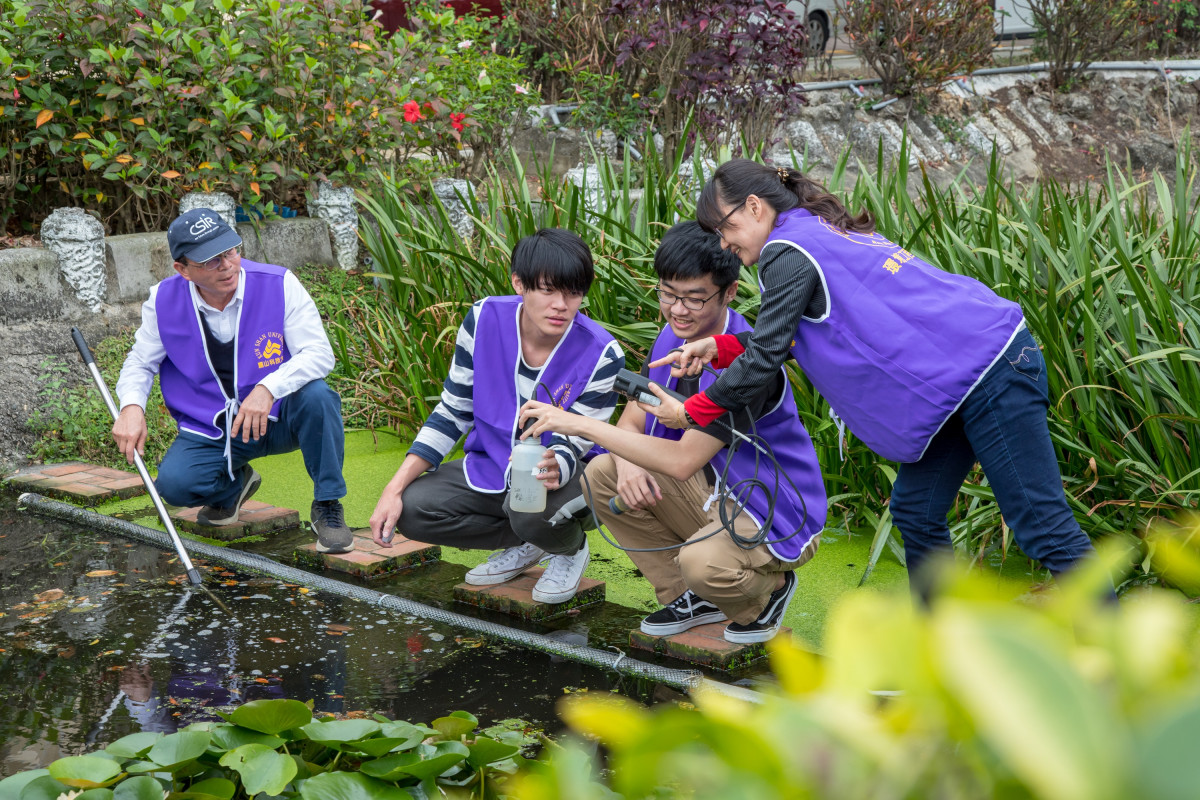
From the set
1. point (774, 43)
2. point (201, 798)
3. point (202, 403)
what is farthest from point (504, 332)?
point (774, 43)

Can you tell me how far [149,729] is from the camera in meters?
2.25

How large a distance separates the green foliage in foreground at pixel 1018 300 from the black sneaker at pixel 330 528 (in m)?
0.98

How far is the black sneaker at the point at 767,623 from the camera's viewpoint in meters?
2.73

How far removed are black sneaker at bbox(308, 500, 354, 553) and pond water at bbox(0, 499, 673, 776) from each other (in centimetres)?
23

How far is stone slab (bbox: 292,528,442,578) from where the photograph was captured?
334cm

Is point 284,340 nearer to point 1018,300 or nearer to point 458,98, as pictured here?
point 1018,300

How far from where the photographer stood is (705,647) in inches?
106

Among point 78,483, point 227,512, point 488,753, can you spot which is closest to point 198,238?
point 227,512

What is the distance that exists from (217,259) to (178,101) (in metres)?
1.99

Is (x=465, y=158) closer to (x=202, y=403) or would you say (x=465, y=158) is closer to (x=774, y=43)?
(x=774, y=43)

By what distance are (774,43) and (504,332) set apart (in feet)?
12.7

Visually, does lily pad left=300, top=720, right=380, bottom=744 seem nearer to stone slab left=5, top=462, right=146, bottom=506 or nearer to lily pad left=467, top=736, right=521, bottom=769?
lily pad left=467, top=736, right=521, bottom=769

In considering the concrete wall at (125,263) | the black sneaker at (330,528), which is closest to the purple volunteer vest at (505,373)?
the black sneaker at (330,528)

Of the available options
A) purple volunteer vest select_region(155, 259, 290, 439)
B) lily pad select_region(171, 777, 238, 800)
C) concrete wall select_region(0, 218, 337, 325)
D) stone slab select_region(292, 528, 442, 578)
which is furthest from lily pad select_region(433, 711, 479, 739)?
concrete wall select_region(0, 218, 337, 325)
